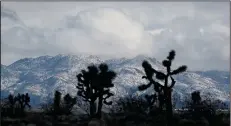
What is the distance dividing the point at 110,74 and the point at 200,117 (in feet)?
29.4

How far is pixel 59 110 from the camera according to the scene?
54.2 metres

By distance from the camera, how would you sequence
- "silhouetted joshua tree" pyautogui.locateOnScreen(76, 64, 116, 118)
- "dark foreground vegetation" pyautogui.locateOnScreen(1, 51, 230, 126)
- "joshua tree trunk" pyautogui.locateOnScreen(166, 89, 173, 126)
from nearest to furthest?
1. "joshua tree trunk" pyautogui.locateOnScreen(166, 89, 173, 126)
2. "dark foreground vegetation" pyautogui.locateOnScreen(1, 51, 230, 126)
3. "silhouetted joshua tree" pyautogui.locateOnScreen(76, 64, 116, 118)

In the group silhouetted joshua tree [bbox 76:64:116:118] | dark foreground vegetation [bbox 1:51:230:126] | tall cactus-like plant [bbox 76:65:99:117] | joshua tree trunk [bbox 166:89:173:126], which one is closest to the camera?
joshua tree trunk [bbox 166:89:173:126]

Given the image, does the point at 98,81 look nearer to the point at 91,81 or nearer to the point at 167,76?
the point at 91,81

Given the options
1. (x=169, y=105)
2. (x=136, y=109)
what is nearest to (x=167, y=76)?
(x=169, y=105)

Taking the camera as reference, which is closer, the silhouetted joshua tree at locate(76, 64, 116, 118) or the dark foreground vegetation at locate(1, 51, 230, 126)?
the dark foreground vegetation at locate(1, 51, 230, 126)

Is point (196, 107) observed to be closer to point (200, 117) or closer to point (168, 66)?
point (200, 117)

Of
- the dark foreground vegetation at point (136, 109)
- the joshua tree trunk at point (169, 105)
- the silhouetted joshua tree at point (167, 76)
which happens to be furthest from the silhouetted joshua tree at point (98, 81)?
the joshua tree trunk at point (169, 105)

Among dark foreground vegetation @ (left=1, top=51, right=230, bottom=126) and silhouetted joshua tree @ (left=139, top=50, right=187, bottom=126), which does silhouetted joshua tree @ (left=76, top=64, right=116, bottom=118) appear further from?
silhouetted joshua tree @ (left=139, top=50, right=187, bottom=126)

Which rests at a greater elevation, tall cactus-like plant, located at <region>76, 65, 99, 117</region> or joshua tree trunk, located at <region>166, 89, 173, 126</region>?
tall cactus-like plant, located at <region>76, 65, 99, 117</region>

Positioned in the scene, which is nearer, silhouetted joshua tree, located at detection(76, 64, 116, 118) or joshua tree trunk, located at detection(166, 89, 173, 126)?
joshua tree trunk, located at detection(166, 89, 173, 126)

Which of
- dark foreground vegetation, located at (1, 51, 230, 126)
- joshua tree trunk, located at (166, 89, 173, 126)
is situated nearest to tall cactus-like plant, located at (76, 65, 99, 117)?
dark foreground vegetation, located at (1, 51, 230, 126)

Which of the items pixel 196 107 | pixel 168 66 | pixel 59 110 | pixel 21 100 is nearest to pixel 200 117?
pixel 196 107

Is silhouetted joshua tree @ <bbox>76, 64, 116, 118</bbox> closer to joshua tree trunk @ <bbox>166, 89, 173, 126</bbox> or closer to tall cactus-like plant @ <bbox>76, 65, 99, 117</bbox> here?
tall cactus-like plant @ <bbox>76, 65, 99, 117</bbox>
